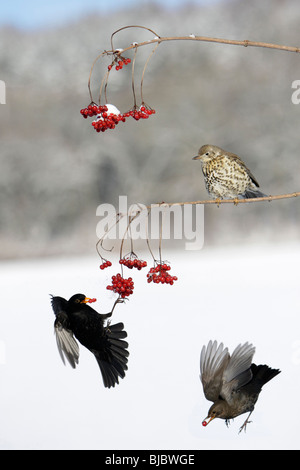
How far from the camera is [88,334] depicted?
1.82 meters

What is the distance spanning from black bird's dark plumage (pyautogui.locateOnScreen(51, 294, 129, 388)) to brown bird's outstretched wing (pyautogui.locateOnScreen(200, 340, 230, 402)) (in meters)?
0.24

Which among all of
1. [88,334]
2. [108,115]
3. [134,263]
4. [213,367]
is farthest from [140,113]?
[213,367]

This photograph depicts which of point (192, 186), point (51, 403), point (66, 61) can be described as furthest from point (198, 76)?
point (51, 403)

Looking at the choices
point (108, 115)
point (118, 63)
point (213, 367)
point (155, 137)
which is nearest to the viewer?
point (118, 63)

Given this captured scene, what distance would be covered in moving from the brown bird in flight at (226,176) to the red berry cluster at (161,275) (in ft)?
2.43

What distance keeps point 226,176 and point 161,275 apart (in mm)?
854

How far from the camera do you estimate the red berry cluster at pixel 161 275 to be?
154 cm

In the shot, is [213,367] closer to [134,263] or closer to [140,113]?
[134,263]

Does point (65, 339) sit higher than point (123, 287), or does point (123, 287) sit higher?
point (123, 287)

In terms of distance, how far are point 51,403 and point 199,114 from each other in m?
7.18

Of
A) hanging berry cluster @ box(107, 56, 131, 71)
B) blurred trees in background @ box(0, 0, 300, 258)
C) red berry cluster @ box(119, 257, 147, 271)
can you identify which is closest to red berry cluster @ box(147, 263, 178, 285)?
red berry cluster @ box(119, 257, 147, 271)

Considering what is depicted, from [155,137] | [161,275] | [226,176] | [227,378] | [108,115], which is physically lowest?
[227,378]
